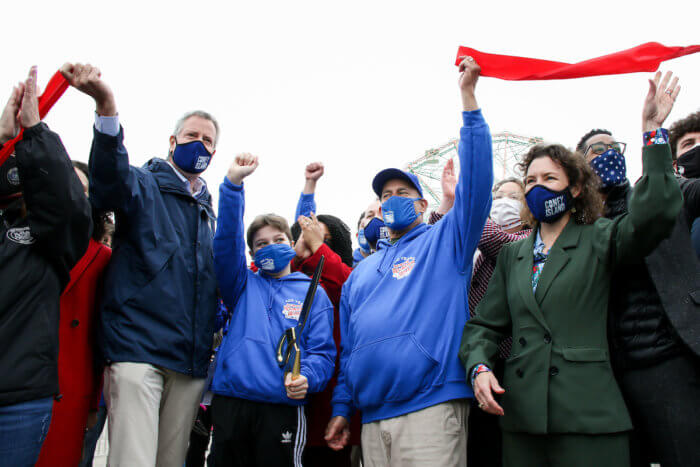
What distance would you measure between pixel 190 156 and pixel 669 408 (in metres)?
3.03

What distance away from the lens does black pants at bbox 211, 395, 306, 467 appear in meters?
3.04

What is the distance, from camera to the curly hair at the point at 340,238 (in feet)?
16.3

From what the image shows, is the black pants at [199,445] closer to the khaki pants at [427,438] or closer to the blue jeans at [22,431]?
the blue jeans at [22,431]

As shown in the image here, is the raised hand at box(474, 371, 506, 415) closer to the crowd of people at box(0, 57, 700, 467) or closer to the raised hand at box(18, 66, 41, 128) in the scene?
the crowd of people at box(0, 57, 700, 467)

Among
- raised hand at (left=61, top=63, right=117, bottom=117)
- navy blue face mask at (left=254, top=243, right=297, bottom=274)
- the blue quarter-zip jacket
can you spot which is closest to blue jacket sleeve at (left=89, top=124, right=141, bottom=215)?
the blue quarter-zip jacket

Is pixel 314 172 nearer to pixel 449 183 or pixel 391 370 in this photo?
Answer: pixel 449 183

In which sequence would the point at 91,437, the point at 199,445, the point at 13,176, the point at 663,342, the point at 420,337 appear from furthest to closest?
the point at 199,445 → the point at 91,437 → the point at 420,337 → the point at 13,176 → the point at 663,342

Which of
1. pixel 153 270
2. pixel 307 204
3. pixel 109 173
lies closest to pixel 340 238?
pixel 307 204

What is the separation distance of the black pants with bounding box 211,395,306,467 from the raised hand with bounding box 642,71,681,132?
2.57 meters

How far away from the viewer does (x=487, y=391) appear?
7.70 feet

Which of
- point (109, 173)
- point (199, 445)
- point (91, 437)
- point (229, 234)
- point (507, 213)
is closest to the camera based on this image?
point (109, 173)

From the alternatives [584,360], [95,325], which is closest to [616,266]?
[584,360]

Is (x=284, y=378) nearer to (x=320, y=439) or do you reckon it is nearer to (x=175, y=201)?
(x=320, y=439)

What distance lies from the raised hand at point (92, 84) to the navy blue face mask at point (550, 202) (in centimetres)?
238
